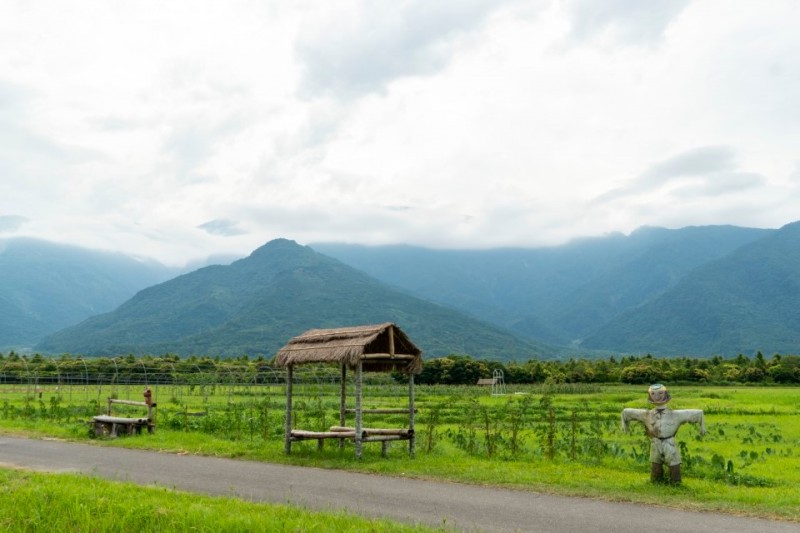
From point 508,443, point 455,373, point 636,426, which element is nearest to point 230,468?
point 508,443

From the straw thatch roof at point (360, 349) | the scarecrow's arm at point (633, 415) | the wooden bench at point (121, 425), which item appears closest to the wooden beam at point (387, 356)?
the straw thatch roof at point (360, 349)

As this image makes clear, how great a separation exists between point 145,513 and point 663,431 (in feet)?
28.2

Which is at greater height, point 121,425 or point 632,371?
point 121,425

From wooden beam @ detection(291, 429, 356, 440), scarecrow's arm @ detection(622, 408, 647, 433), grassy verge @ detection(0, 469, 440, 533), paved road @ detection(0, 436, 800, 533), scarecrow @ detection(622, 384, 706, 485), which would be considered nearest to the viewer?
grassy verge @ detection(0, 469, 440, 533)

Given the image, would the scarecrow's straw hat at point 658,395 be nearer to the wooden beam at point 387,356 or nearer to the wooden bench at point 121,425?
the wooden beam at point 387,356

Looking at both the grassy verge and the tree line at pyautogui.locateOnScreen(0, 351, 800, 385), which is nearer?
the grassy verge

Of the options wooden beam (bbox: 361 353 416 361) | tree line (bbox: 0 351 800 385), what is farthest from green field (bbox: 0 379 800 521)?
tree line (bbox: 0 351 800 385)

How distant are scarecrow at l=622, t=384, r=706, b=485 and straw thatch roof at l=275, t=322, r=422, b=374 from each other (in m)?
5.69

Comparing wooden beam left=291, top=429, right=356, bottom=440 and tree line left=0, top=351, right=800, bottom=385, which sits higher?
wooden beam left=291, top=429, right=356, bottom=440

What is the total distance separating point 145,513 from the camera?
932cm

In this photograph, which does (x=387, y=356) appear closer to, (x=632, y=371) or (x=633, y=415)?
(x=633, y=415)

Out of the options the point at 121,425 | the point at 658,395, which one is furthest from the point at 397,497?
the point at 121,425

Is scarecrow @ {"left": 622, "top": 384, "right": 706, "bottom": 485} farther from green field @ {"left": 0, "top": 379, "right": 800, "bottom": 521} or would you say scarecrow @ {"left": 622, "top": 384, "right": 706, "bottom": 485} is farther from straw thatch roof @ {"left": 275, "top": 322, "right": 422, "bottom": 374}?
straw thatch roof @ {"left": 275, "top": 322, "right": 422, "bottom": 374}

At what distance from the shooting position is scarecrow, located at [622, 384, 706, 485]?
461 inches
